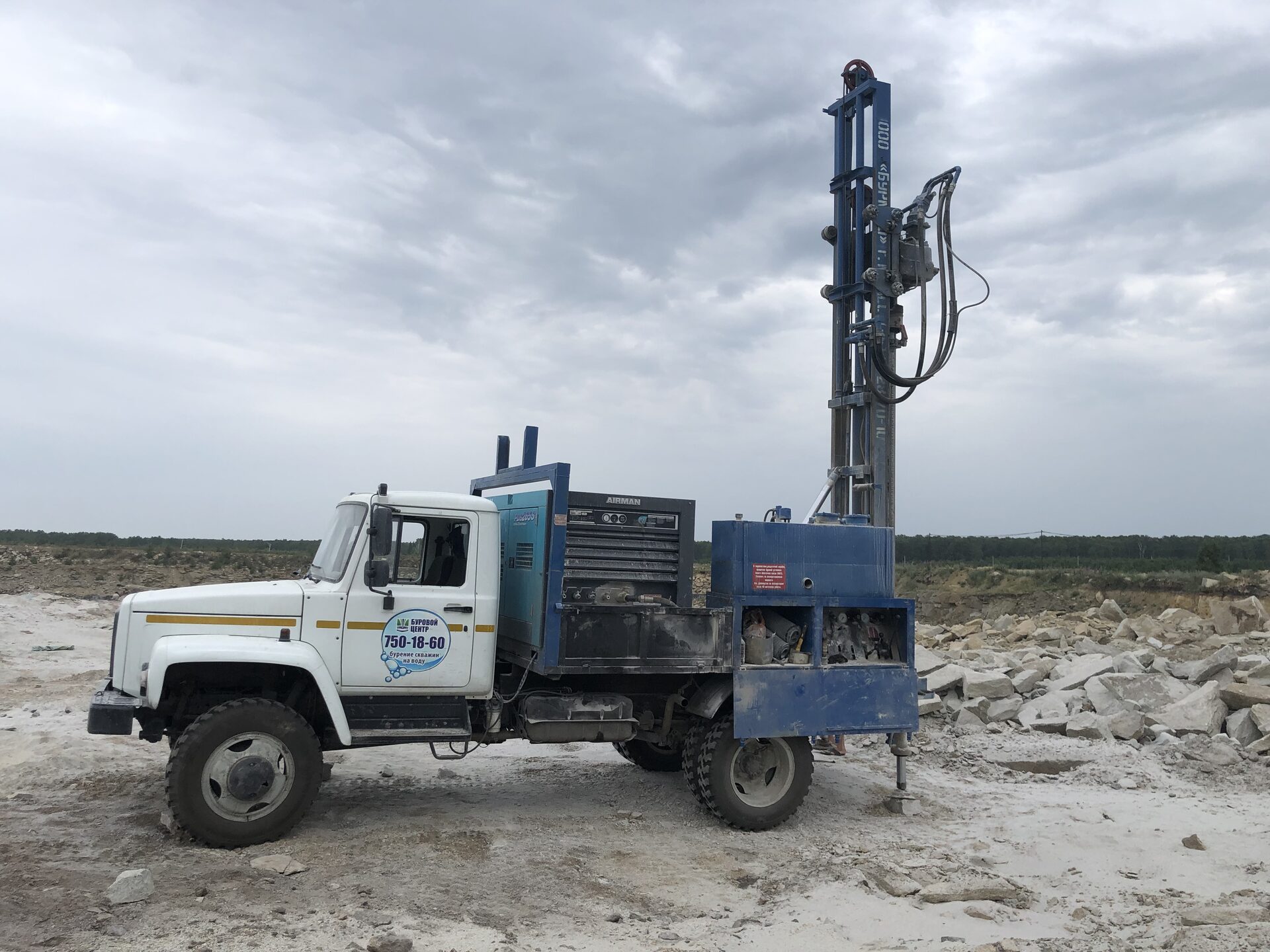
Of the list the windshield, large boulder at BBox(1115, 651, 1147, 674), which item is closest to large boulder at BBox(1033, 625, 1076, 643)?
large boulder at BBox(1115, 651, 1147, 674)

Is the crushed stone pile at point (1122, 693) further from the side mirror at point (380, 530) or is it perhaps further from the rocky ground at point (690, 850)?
the side mirror at point (380, 530)

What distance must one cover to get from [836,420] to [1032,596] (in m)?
28.7

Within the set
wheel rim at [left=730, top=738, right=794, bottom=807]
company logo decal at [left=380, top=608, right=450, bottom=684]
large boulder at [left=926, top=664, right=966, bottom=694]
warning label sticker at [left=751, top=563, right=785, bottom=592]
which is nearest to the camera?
company logo decal at [left=380, top=608, right=450, bottom=684]

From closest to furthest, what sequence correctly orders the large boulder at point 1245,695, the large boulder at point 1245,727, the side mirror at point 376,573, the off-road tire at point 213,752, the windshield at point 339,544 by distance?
1. the off-road tire at point 213,752
2. the side mirror at point 376,573
3. the windshield at point 339,544
4. the large boulder at point 1245,727
5. the large boulder at point 1245,695

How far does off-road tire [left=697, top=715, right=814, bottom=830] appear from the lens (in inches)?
287

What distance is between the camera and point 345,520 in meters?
7.13

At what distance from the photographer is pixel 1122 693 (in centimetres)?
1124

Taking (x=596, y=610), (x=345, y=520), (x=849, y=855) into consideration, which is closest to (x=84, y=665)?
(x=345, y=520)

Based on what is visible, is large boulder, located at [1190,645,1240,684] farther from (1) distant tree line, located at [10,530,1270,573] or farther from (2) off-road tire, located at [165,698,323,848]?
(1) distant tree line, located at [10,530,1270,573]

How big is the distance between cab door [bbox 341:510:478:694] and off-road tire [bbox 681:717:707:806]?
6.25ft

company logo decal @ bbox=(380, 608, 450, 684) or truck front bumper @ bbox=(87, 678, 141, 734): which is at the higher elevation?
company logo decal @ bbox=(380, 608, 450, 684)

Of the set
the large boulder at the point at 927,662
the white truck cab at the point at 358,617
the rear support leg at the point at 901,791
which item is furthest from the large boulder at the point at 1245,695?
the white truck cab at the point at 358,617

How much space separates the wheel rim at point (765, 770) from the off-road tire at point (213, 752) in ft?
10.4

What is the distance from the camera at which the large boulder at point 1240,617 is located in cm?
1783
